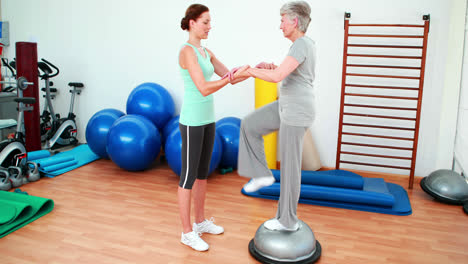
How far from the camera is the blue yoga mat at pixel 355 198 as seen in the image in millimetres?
3195

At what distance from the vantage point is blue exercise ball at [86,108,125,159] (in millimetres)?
4371

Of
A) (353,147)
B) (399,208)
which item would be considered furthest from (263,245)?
(353,147)

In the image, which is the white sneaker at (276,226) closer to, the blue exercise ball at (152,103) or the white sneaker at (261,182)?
the white sneaker at (261,182)

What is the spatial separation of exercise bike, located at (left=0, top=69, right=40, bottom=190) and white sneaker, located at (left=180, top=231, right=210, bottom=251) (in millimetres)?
2093

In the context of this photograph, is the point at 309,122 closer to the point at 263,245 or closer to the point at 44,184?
the point at 263,245

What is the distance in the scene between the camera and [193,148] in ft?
7.79

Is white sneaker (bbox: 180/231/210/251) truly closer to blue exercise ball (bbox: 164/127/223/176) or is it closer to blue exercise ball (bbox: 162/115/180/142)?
blue exercise ball (bbox: 164/127/223/176)

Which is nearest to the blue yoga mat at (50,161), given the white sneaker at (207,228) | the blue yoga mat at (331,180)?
the white sneaker at (207,228)

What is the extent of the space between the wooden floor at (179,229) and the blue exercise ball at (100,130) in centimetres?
70

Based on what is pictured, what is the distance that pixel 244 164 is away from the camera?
2.38 meters

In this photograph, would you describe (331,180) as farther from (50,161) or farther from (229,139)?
(50,161)

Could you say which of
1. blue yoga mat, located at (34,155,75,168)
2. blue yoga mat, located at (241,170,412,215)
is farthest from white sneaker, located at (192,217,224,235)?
blue yoga mat, located at (34,155,75,168)

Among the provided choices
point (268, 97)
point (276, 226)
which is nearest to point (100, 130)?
point (268, 97)

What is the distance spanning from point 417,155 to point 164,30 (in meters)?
3.33
